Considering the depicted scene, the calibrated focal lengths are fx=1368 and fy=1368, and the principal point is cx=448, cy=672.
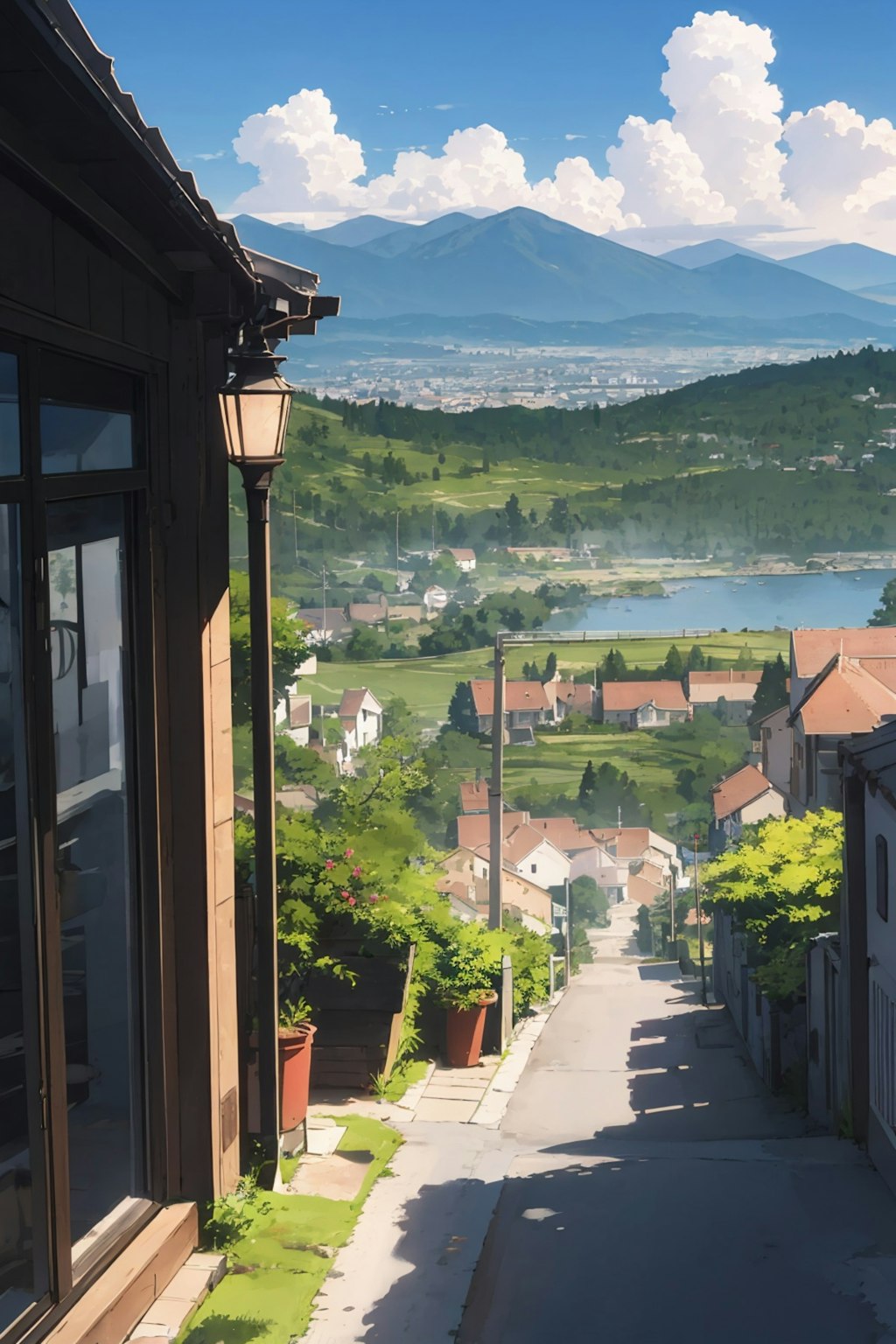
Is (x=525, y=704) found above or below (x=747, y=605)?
below

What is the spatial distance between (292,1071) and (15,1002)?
102 inches

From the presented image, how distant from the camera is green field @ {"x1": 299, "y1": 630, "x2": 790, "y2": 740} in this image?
69.4 m

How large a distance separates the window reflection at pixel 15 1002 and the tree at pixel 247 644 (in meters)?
6.91

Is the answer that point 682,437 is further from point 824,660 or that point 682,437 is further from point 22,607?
point 22,607

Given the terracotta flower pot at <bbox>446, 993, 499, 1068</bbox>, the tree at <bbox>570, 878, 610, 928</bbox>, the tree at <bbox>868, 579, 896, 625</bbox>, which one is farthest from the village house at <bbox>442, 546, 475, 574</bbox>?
the terracotta flower pot at <bbox>446, 993, 499, 1068</bbox>

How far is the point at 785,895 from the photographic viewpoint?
33.0ft

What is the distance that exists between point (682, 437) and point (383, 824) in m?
Answer: 93.0

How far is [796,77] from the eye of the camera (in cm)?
18138

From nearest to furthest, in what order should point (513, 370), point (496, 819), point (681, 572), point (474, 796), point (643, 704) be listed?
point (496, 819)
point (474, 796)
point (643, 704)
point (681, 572)
point (513, 370)

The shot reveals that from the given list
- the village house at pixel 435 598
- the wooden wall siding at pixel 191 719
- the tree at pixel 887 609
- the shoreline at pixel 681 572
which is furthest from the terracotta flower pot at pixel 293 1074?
the shoreline at pixel 681 572

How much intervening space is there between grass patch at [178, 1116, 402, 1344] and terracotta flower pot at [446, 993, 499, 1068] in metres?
3.88

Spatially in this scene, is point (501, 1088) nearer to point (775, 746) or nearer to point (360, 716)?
point (775, 746)

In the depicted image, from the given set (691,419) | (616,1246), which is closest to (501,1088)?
(616,1246)

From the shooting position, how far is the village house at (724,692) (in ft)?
237
